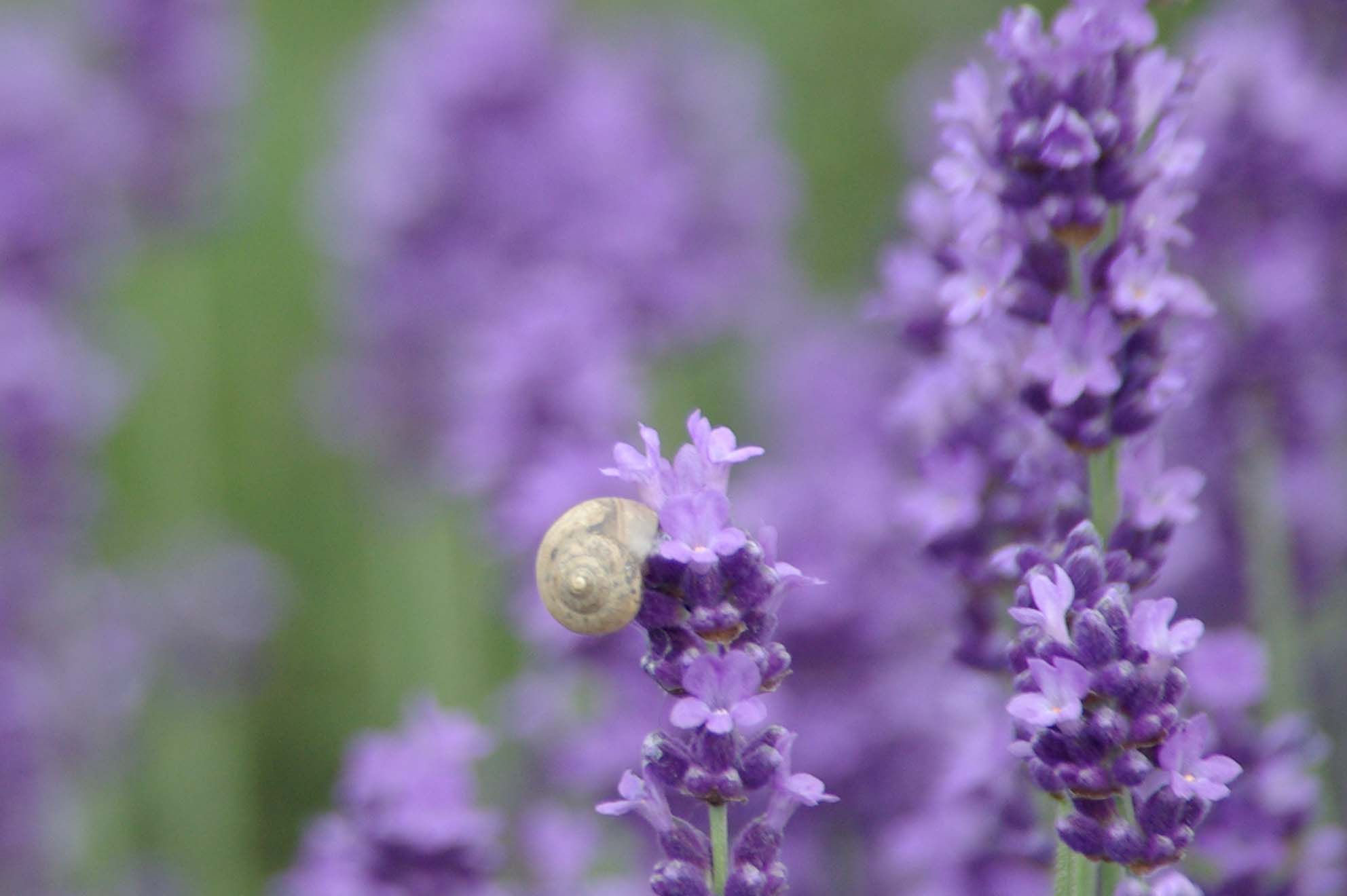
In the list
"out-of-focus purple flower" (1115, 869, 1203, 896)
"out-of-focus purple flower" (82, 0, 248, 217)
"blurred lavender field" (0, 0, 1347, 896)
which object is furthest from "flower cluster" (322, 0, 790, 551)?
"out-of-focus purple flower" (1115, 869, 1203, 896)

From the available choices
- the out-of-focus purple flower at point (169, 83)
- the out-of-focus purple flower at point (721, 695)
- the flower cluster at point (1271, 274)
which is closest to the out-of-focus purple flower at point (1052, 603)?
the out-of-focus purple flower at point (721, 695)

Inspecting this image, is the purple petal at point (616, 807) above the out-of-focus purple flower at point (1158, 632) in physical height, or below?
below

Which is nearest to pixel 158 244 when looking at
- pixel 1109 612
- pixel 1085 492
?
pixel 1085 492

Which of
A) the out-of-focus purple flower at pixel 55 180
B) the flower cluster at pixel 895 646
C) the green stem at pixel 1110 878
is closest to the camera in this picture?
the green stem at pixel 1110 878

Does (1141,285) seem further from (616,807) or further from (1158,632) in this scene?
(616,807)

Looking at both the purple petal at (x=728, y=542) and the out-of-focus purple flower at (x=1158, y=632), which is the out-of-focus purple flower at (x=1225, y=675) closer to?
the out-of-focus purple flower at (x=1158, y=632)

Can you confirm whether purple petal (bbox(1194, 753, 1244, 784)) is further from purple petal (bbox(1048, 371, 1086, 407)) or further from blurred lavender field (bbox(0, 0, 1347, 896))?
purple petal (bbox(1048, 371, 1086, 407))
